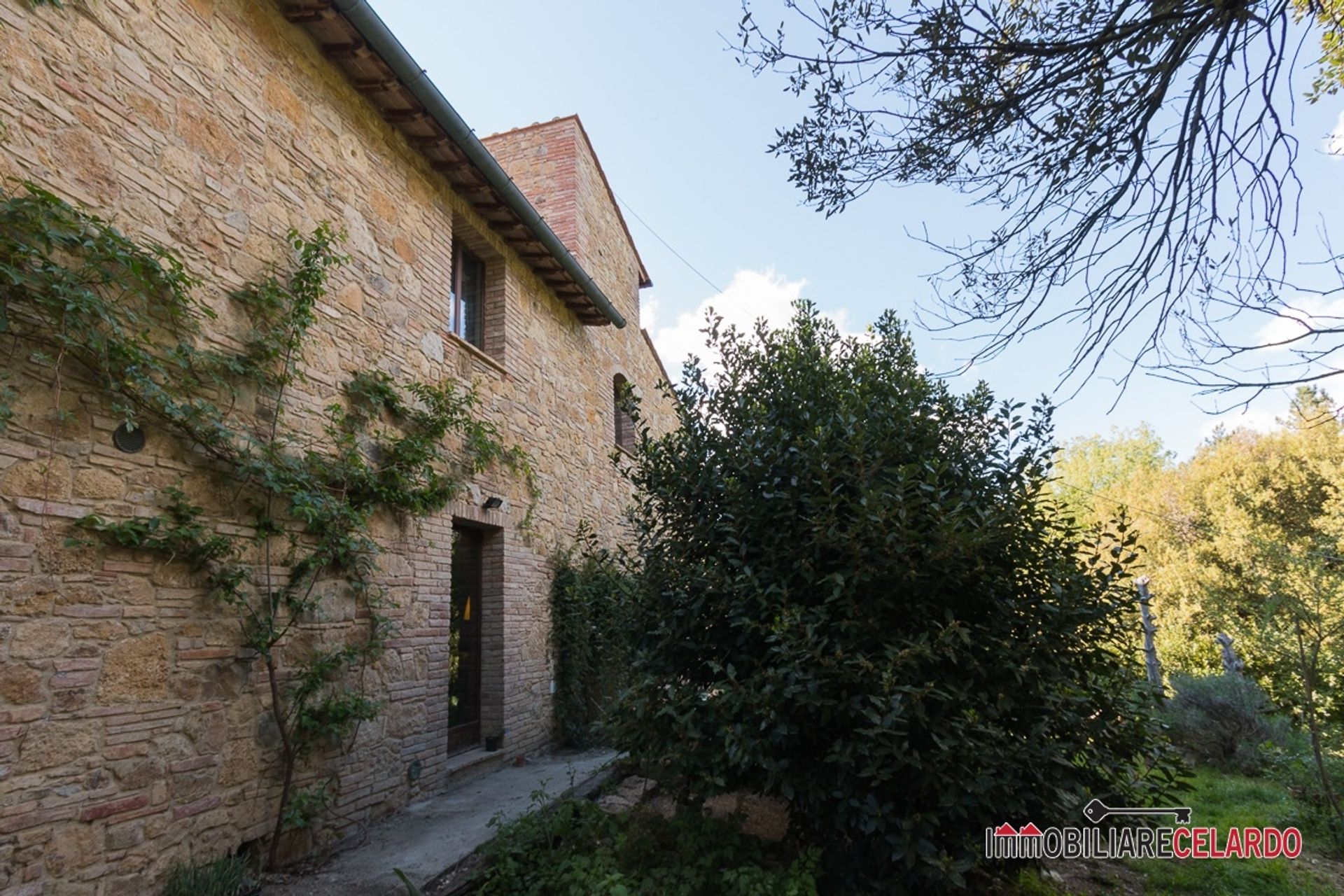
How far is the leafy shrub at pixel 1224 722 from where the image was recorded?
6.81 metres

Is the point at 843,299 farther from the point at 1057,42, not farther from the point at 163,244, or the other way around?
the point at 163,244

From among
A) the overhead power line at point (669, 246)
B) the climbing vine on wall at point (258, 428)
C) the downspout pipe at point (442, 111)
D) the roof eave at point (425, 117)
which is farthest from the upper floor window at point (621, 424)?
the climbing vine on wall at point (258, 428)

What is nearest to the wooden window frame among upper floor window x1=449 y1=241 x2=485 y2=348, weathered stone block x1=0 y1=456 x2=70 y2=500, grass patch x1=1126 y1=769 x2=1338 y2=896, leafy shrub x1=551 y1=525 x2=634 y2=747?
upper floor window x1=449 y1=241 x2=485 y2=348

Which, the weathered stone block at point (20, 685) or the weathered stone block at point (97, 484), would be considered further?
the weathered stone block at point (97, 484)

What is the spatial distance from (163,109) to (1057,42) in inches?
176

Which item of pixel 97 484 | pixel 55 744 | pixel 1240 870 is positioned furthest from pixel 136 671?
pixel 1240 870

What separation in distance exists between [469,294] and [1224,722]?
9.30 m

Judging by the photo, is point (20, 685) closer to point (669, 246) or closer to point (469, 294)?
point (469, 294)

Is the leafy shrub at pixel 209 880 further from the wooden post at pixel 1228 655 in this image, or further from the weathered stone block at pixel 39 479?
the wooden post at pixel 1228 655

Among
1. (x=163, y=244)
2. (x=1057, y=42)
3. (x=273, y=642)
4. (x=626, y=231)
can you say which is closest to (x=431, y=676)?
(x=273, y=642)

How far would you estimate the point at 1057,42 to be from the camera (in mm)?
2996

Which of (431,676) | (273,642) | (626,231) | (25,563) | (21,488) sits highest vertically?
(626,231)

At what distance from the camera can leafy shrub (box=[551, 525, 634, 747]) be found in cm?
738

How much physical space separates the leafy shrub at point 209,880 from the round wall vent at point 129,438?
1997 mm
